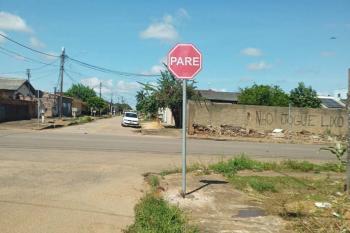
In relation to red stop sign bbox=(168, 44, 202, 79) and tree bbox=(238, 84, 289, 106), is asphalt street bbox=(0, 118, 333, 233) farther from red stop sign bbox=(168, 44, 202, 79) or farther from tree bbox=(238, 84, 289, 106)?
tree bbox=(238, 84, 289, 106)

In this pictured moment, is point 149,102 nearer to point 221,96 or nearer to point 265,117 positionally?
point 265,117

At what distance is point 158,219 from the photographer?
6.68m

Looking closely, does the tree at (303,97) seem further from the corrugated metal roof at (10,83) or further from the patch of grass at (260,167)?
the patch of grass at (260,167)

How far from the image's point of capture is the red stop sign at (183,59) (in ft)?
29.1

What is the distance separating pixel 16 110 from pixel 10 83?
516 inches

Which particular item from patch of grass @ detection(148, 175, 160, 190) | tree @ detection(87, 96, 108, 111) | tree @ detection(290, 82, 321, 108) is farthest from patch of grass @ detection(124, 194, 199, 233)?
tree @ detection(87, 96, 108, 111)

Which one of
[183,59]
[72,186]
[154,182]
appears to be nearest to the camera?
[183,59]

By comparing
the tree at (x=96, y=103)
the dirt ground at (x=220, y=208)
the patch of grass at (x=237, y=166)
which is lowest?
the dirt ground at (x=220, y=208)

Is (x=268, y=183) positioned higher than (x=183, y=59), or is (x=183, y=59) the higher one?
(x=183, y=59)

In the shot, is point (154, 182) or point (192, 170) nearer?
point (154, 182)

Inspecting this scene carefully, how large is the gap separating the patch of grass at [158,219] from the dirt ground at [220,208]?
26 cm

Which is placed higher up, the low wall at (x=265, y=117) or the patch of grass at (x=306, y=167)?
the low wall at (x=265, y=117)

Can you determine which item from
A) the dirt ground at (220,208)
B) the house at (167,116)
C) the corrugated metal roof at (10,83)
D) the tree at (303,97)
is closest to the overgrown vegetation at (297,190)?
the dirt ground at (220,208)

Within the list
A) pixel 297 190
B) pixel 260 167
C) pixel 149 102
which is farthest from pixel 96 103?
pixel 297 190
